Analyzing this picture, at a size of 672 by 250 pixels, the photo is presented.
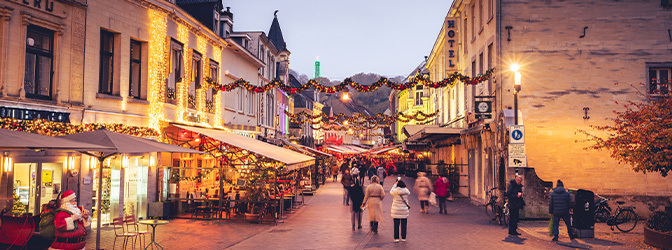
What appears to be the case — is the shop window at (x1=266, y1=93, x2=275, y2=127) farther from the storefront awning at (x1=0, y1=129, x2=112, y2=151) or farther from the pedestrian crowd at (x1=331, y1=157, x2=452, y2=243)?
the storefront awning at (x1=0, y1=129, x2=112, y2=151)

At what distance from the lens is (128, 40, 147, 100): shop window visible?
16.8 metres

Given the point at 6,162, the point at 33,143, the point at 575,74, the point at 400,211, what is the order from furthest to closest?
the point at 575,74 → the point at 400,211 → the point at 6,162 → the point at 33,143

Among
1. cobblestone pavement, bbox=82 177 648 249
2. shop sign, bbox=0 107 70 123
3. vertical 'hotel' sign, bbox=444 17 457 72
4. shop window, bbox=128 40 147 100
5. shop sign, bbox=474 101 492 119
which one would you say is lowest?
cobblestone pavement, bbox=82 177 648 249

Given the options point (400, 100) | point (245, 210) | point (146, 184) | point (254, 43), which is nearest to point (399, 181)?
point (245, 210)

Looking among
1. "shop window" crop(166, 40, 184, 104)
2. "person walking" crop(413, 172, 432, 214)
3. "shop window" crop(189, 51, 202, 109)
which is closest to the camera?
"shop window" crop(166, 40, 184, 104)

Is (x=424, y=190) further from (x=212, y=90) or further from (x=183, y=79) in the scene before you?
(x=212, y=90)

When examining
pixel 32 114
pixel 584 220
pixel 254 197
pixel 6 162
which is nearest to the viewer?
pixel 6 162

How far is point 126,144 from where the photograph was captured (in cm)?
1141

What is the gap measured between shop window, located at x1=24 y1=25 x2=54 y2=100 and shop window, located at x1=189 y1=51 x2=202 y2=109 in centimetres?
713

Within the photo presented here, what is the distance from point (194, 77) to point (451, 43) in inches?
511

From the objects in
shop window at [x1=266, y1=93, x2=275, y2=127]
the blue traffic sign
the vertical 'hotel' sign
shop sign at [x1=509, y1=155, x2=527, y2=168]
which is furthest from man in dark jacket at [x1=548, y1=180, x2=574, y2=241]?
shop window at [x1=266, y1=93, x2=275, y2=127]

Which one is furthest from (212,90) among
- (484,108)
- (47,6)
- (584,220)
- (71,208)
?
(584,220)

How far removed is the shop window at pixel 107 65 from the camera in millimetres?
15414

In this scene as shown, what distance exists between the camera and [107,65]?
1573 centimetres
